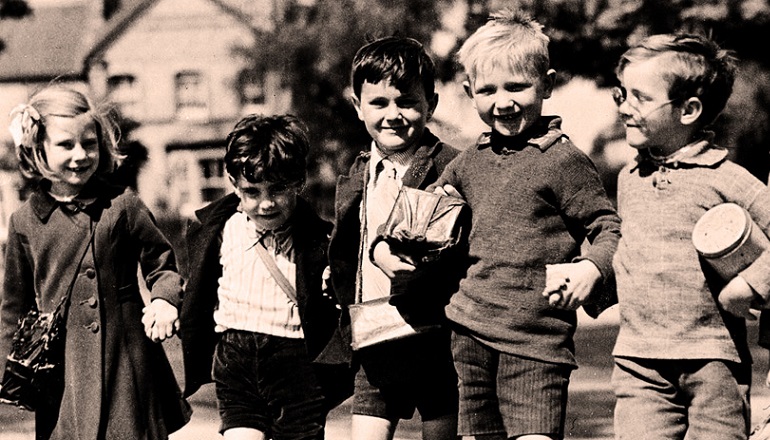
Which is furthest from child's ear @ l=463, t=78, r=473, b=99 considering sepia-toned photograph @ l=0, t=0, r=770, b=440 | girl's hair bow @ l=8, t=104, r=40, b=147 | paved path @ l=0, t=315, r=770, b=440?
paved path @ l=0, t=315, r=770, b=440

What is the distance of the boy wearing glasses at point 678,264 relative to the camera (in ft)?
12.7

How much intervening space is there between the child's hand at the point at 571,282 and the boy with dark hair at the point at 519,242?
39 mm

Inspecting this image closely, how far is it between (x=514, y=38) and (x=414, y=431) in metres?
3.79

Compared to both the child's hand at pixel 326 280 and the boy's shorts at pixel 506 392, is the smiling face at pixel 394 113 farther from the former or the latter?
the boy's shorts at pixel 506 392

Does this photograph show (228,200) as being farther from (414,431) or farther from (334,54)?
(334,54)

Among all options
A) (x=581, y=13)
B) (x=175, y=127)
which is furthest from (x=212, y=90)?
(x=581, y=13)

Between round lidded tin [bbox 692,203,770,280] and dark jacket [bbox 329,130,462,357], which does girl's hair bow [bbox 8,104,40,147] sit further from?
round lidded tin [bbox 692,203,770,280]

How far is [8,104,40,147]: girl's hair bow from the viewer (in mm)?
5066

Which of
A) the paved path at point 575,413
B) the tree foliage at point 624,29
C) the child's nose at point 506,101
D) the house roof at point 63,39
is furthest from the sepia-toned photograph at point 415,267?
the house roof at point 63,39

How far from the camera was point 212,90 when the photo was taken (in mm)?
44188

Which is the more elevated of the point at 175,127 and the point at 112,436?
the point at 112,436

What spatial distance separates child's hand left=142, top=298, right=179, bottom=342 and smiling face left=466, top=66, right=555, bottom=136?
155 centimetres

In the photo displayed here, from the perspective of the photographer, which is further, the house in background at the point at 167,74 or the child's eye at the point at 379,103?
the house in background at the point at 167,74

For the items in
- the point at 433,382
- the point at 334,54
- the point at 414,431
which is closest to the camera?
the point at 433,382
